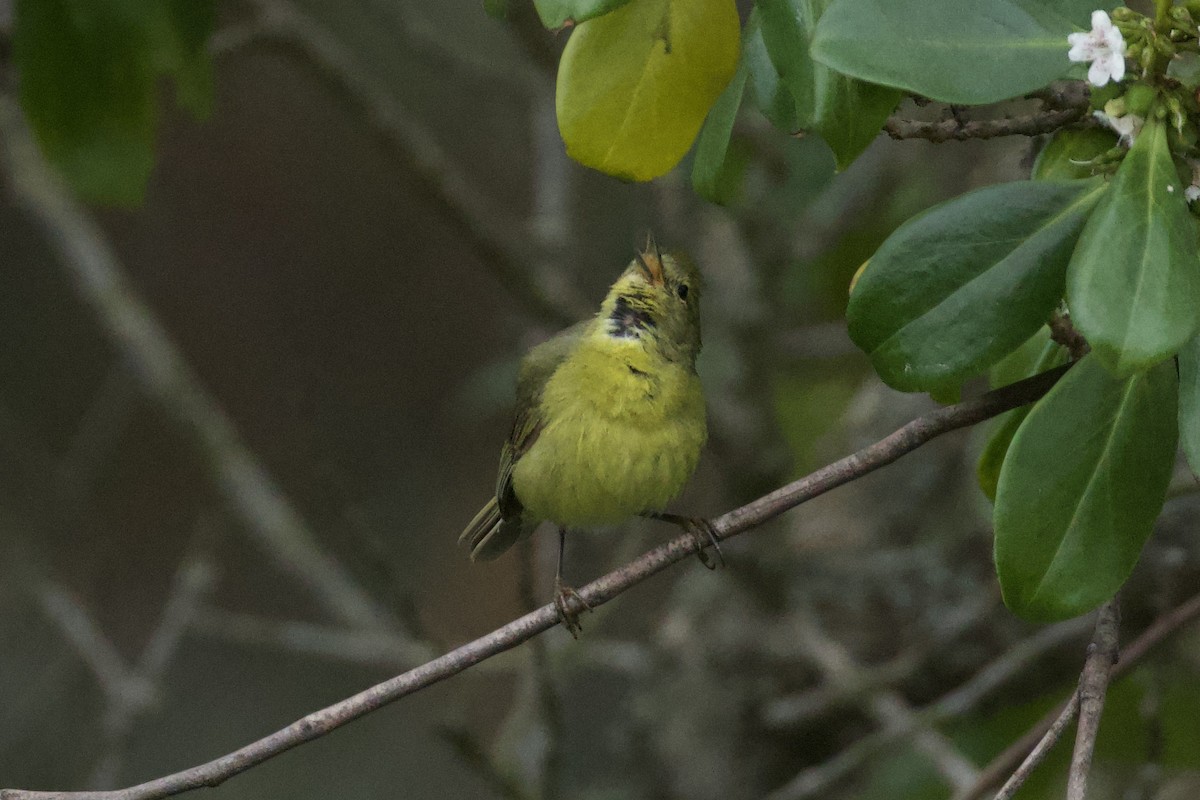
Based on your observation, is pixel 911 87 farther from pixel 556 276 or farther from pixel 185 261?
pixel 185 261

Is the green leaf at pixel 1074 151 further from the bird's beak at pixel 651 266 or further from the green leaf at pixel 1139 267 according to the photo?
the bird's beak at pixel 651 266

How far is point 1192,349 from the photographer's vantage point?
1.50m

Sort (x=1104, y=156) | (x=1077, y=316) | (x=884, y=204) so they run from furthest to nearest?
(x=884, y=204)
(x=1104, y=156)
(x=1077, y=316)

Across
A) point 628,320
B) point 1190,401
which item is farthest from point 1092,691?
point 628,320

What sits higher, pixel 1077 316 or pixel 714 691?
pixel 1077 316

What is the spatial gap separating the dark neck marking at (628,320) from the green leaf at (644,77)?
131 centimetres

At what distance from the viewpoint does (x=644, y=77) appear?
1.66 metres

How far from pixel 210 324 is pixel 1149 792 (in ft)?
17.7

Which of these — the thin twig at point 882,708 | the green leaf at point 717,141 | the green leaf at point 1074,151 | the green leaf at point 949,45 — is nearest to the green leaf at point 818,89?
the green leaf at point 949,45

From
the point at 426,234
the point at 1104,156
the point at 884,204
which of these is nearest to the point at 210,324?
the point at 426,234

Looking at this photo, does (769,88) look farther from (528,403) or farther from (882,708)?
(882,708)

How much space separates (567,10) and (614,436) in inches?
59.5

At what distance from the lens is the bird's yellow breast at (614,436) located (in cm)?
285

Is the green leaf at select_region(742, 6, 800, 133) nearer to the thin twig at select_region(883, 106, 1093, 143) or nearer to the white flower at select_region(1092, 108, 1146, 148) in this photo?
the thin twig at select_region(883, 106, 1093, 143)
